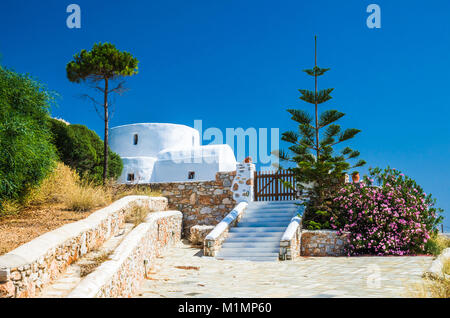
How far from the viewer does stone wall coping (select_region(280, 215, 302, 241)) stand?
970cm

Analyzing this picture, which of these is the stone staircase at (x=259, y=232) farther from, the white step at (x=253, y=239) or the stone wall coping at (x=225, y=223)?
the stone wall coping at (x=225, y=223)

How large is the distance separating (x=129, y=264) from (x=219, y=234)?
4.65 meters

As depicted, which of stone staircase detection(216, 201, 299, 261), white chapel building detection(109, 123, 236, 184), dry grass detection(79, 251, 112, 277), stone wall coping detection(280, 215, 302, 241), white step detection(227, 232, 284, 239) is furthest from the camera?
white chapel building detection(109, 123, 236, 184)

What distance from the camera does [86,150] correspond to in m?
15.1

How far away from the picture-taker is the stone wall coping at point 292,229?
970 centimetres

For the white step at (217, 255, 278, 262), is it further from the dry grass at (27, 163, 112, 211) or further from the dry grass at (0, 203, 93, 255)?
the dry grass at (0, 203, 93, 255)

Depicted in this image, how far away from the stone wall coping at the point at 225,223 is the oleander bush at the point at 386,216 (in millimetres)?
2955

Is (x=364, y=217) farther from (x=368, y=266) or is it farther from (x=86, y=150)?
(x=86, y=150)

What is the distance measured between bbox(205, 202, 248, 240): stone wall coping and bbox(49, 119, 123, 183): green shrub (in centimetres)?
517

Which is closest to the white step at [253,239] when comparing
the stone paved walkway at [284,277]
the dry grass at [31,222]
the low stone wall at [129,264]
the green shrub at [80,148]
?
the stone paved walkway at [284,277]

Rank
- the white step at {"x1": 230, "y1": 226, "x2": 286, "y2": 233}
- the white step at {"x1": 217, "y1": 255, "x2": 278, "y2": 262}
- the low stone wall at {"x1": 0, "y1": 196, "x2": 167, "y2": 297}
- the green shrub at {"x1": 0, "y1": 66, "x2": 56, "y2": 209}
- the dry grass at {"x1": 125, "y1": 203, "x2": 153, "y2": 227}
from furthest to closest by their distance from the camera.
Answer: the white step at {"x1": 230, "y1": 226, "x2": 286, "y2": 233} < the white step at {"x1": 217, "y1": 255, "x2": 278, "y2": 262} < the dry grass at {"x1": 125, "y1": 203, "x2": 153, "y2": 227} < the green shrub at {"x1": 0, "y1": 66, "x2": 56, "y2": 209} < the low stone wall at {"x1": 0, "y1": 196, "x2": 167, "y2": 297}

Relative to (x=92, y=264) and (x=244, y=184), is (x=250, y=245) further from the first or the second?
(x=92, y=264)

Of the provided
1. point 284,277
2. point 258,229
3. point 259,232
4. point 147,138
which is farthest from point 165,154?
point 284,277

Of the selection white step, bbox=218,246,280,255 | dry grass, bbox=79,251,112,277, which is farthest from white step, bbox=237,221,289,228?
dry grass, bbox=79,251,112,277
